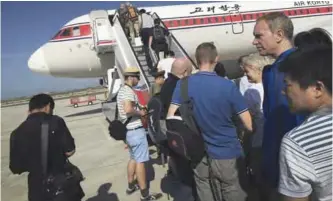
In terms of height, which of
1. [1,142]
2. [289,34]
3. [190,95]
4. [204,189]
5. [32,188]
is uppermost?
[289,34]

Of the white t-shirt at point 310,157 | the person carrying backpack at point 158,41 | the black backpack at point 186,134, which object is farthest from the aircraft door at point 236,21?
the white t-shirt at point 310,157

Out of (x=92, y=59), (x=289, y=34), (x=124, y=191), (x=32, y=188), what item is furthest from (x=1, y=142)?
(x=289, y=34)

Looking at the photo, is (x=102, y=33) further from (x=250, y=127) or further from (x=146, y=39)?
(x=250, y=127)

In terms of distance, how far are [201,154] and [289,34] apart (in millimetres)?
1276

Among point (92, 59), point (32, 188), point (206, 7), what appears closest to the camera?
point (32, 188)

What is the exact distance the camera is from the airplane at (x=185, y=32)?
40.8ft

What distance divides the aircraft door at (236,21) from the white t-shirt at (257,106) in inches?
428

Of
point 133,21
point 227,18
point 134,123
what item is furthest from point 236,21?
point 134,123

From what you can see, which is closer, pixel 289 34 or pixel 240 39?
pixel 289 34

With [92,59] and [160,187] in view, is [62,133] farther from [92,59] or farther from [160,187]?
[92,59]

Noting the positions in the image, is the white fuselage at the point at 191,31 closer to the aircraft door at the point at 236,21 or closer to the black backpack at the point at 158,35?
the aircraft door at the point at 236,21

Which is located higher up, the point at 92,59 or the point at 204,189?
the point at 92,59

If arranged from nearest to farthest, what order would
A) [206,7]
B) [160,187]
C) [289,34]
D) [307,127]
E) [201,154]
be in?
1. [307,127]
2. [289,34]
3. [201,154]
4. [160,187]
5. [206,7]

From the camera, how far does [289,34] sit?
7.92ft
